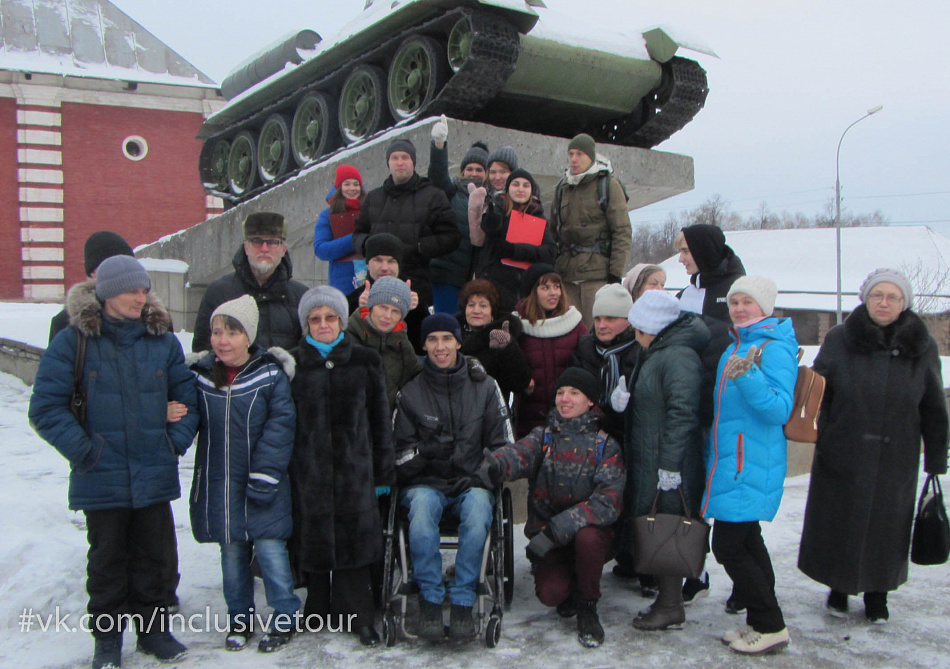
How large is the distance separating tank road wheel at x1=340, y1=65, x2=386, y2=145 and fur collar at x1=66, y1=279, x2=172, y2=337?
639 centimetres

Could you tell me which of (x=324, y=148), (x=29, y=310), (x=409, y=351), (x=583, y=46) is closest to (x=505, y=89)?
(x=583, y=46)

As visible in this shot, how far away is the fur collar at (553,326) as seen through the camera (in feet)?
13.0

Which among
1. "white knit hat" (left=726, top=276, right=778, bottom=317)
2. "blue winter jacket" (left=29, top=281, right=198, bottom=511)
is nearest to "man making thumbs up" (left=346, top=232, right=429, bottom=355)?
"blue winter jacket" (left=29, top=281, right=198, bottom=511)

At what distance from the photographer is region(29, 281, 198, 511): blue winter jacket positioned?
110 inches

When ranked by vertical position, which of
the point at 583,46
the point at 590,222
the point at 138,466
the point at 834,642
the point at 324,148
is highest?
the point at 583,46

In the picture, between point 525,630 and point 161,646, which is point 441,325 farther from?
point 161,646

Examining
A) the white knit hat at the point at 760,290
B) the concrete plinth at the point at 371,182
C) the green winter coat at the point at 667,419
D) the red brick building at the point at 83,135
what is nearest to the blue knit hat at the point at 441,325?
the green winter coat at the point at 667,419

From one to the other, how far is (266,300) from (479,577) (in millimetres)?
1520

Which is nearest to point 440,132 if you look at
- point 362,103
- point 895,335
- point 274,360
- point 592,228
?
point 592,228

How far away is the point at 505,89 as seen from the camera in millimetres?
8438

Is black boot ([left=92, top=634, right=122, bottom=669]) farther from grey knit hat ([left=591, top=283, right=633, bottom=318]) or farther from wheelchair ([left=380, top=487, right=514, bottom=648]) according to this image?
grey knit hat ([left=591, top=283, right=633, bottom=318])

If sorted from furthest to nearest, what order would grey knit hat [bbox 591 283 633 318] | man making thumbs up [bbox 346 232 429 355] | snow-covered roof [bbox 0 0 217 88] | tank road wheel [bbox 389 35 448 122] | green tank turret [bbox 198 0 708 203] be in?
Result: snow-covered roof [bbox 0 0 217 88] → tank road wheel [bbox 389 35 448 122] → green tank turret [bbox 198 0 708 203] → man making thumbs up [bbox 346 232 429 355] → grey knit hat [bbox 591 283 633 318]

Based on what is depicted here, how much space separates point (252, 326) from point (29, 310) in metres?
13.7

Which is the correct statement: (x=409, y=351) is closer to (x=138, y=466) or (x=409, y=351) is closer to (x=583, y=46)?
(x=138, y=466)
